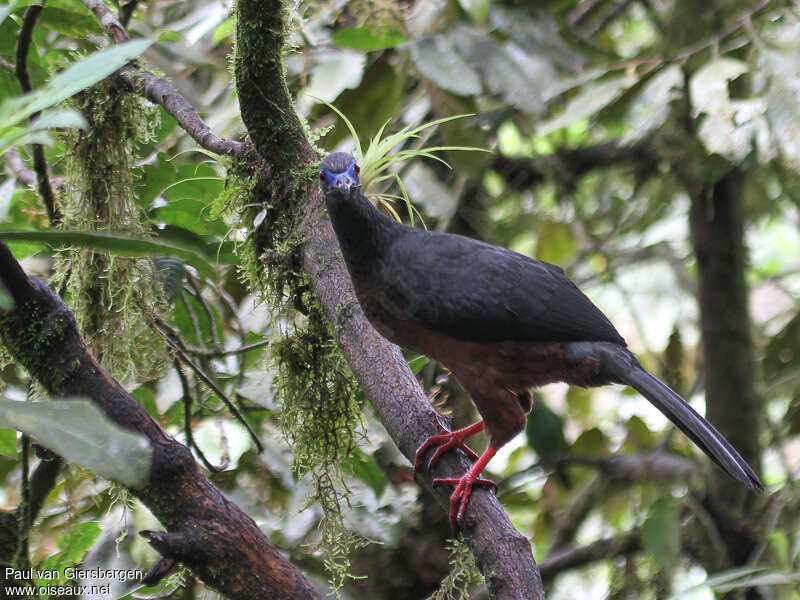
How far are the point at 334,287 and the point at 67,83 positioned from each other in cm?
129

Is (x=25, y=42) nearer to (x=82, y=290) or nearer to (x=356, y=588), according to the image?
(x=82, y=290)

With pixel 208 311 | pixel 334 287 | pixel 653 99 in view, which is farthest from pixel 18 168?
pixel 653 99

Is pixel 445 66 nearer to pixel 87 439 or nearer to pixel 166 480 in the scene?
pixel 166 480

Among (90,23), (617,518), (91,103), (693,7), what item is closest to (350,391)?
(91,103)

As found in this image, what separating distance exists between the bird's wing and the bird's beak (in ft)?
0.96

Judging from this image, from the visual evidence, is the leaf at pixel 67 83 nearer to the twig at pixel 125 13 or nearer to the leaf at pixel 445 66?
the twig at pixel 125 13

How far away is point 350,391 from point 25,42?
4.82 ft

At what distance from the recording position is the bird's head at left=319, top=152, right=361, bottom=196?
7.81 feet

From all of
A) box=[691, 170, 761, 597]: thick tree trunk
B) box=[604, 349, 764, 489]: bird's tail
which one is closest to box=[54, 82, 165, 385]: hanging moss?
box=[604, 349, 764, 489]: bird's tail

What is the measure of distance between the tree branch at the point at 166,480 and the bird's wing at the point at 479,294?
34.0 inches

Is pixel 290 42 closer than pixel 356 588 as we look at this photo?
Yes

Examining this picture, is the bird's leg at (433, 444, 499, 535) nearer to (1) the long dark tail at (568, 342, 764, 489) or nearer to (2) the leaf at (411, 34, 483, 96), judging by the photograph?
(1) the long dark tail at (568, 342, 764, 489)

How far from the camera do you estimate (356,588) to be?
12.1 feet

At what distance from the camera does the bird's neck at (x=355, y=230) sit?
2.46 m
